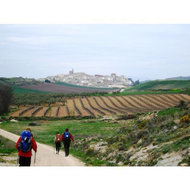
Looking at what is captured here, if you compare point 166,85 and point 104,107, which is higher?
point 166,85

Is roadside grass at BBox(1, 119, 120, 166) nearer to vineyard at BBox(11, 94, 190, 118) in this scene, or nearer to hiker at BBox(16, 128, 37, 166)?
hiker at BBox(16, 128, 37, 166)

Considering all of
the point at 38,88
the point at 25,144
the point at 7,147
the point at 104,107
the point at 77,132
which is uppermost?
the point at 38,88

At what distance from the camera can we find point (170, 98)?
226 feet

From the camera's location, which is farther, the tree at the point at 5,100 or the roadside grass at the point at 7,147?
the tree at the point at 5,100

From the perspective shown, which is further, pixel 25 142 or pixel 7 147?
pixel 7 147

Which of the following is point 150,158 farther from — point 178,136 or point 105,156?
point 105,156

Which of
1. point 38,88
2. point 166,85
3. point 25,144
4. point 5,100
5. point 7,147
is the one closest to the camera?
point 25,144

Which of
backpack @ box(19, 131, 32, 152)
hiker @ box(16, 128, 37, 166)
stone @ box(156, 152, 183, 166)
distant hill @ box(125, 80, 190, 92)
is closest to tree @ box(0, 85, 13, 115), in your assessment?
hiker @ box(16, 128, 37, 166)

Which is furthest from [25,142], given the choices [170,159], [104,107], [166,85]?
[166,85]

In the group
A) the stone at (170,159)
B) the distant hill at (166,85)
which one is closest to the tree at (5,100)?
the stone at (170,159)

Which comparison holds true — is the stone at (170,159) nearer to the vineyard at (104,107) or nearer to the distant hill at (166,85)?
the vineyard at (104,107)

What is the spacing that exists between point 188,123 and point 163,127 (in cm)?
162

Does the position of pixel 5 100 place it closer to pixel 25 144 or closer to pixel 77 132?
pixel 77 132

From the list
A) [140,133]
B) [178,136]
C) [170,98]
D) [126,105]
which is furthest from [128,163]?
[170,98]
